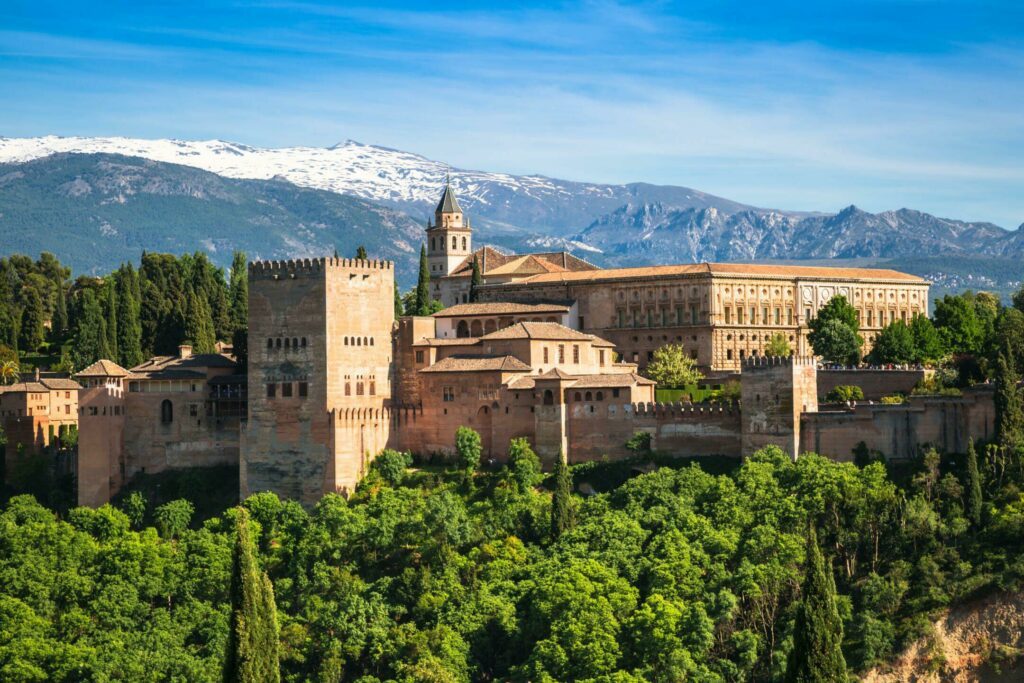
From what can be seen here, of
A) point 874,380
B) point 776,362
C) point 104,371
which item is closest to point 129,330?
point 104,371

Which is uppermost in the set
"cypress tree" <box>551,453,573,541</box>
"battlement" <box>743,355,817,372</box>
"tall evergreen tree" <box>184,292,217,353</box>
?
"tall evergreen tree" <box>184,292,217,353</box>

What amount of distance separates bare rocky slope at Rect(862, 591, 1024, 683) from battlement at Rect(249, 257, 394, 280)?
2689 centimetres

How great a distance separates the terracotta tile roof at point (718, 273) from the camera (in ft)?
313

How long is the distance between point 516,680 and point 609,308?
38.9m

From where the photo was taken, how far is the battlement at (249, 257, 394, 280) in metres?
72.2

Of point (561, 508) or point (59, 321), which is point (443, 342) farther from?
point (59, 321)

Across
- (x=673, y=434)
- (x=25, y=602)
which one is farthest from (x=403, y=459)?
(x=25, y=602)

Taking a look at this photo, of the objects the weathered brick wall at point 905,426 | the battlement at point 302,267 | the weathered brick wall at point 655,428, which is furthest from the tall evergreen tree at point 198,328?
the weathered brick wall at point 905,426

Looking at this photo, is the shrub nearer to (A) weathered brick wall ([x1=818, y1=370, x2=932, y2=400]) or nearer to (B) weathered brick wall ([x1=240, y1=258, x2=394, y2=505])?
(A) weathered brick wall ([x1=818, y1=370, x2=932, y2=400])

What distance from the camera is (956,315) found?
88.1m

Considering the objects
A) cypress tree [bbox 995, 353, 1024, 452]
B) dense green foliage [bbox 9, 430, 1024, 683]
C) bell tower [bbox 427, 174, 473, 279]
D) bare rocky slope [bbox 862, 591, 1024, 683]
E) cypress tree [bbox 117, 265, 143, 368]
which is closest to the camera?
bare rocky slope [bbox 862, 591, 1024, 683]

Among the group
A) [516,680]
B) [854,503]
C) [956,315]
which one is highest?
[956,315]

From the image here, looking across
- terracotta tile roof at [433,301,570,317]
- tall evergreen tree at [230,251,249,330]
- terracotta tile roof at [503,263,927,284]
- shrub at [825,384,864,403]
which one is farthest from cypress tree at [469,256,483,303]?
shrub at [825,384,864,403]

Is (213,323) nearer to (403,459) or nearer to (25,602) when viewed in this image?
(403,459)
